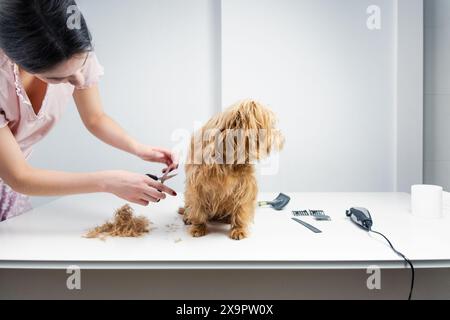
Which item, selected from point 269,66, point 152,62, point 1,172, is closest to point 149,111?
point 152,62

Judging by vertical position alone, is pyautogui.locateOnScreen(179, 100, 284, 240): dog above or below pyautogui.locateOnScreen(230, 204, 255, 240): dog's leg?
above

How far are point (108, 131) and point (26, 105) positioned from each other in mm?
286

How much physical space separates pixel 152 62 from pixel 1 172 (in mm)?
906

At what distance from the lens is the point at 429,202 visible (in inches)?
34.5

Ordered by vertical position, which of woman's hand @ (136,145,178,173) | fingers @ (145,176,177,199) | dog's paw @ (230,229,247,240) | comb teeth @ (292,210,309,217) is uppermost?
woman's hand @ (136,145,178,173)

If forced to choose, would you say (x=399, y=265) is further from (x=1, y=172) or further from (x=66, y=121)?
(x=66, y=121)

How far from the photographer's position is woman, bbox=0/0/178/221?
0.63m

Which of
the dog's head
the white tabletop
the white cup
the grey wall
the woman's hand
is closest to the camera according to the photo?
the white tabletop

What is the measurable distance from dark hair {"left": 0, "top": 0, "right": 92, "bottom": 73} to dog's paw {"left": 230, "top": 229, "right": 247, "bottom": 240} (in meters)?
0.57

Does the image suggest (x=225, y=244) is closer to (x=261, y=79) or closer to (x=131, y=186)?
(x=131, y=186)

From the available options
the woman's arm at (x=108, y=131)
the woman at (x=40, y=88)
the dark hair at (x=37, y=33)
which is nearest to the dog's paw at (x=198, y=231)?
the woman at (x=40, y=88)

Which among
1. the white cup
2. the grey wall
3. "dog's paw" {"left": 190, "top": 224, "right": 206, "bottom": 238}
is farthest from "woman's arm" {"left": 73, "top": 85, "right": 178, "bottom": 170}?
the grey wall

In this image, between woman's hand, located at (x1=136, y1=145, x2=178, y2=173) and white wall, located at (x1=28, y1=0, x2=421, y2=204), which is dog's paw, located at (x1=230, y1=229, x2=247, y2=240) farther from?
white wall, located at (x1=28, y1=0, x2=421, y2=204)
